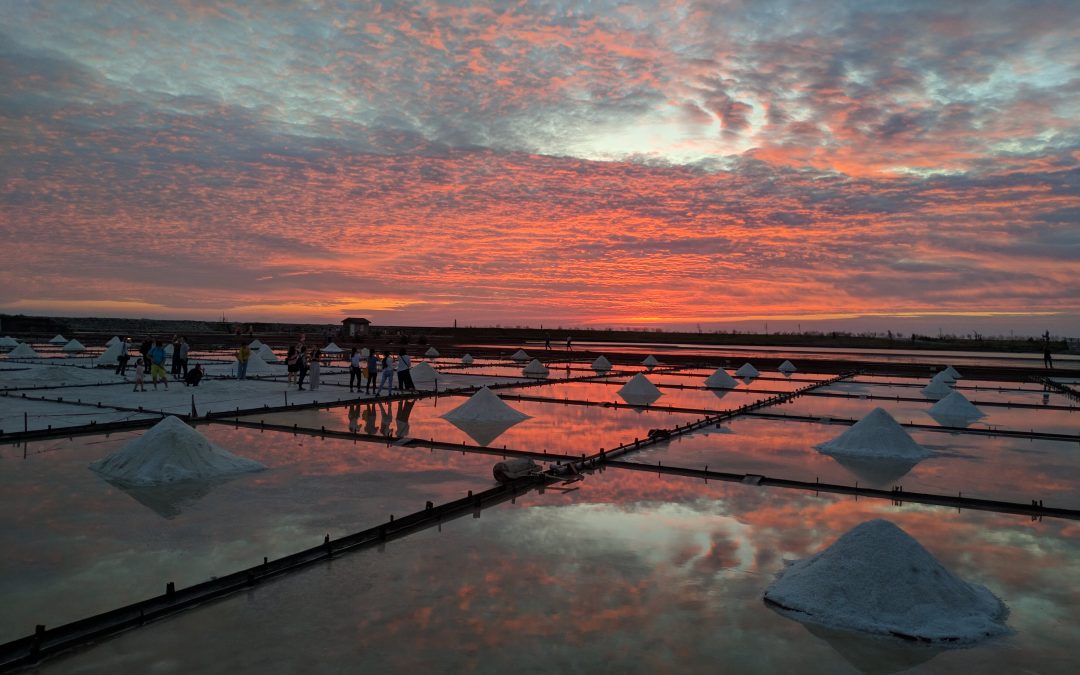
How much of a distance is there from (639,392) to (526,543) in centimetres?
1498

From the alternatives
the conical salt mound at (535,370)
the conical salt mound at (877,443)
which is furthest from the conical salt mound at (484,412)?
the conical salt mound at (535,370)

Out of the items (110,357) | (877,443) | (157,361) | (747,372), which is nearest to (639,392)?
(877,443)

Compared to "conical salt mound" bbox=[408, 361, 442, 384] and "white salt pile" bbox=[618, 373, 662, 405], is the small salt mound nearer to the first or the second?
"conical salt mound" bbox=[408, 361, 442, 384]

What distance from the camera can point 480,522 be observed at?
7.38 metres

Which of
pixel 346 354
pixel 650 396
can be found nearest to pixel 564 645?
pixel 650 396

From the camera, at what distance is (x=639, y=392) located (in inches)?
837

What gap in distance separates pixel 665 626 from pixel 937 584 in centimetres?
225

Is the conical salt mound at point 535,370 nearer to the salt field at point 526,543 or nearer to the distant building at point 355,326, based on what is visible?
the salt field at point 526,543

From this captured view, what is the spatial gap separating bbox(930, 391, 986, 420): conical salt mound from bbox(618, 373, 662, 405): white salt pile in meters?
7.42

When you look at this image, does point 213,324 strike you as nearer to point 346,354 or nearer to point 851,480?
point 346,354

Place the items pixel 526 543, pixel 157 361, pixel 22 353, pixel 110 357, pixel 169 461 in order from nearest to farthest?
pixel 526 543, pixel 169 461, pixel 157 361, pixel 110 357, pixel 22 353

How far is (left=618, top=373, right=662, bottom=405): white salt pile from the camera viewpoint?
66.8ft

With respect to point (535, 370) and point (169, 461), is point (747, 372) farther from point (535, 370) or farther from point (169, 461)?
point (169, 461)

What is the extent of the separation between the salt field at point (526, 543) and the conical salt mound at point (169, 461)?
0.13ft
